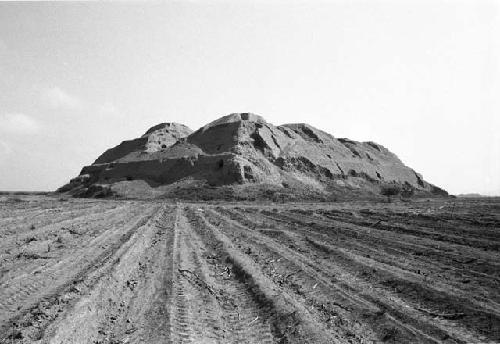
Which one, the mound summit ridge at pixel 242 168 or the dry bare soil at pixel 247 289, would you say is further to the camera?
the mound summit ridge at pixel 242 168

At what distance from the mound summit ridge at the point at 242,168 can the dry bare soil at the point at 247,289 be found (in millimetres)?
37036

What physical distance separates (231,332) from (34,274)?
6158 mm

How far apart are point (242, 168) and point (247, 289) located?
159 ft

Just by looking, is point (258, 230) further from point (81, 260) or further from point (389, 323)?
point (389, 323)

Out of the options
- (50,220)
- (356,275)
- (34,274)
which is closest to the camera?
(34,274)

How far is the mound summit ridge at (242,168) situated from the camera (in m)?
56.3

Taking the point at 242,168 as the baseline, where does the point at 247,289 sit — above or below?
below

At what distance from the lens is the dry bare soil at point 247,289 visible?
20.3 feet

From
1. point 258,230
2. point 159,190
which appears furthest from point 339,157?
point 258,230

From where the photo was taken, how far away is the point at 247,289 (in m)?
8.72

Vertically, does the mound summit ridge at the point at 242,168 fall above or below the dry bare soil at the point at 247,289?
above

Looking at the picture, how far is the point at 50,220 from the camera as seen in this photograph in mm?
20375

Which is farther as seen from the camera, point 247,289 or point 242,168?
point 242,168

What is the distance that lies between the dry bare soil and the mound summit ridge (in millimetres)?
37036
